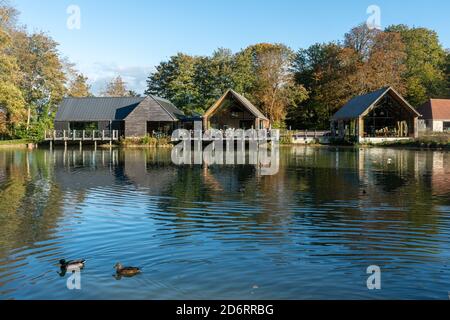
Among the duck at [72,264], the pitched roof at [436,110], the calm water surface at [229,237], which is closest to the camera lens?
the calm water surface at [229,237]

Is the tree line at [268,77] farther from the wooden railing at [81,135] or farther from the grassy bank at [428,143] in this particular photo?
the grassy bank at [428,143]

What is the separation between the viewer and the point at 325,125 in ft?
246

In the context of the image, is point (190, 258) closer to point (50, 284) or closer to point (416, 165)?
point (50, 284)

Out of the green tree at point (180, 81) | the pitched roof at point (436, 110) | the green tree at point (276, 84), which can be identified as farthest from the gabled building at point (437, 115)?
the green tree at point (180, 81)

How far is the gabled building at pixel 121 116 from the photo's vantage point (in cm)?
5681

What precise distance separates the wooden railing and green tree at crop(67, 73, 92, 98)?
54.5 feet

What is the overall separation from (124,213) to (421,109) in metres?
61.2

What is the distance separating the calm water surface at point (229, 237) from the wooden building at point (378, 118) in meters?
34.8

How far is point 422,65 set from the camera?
7550cm

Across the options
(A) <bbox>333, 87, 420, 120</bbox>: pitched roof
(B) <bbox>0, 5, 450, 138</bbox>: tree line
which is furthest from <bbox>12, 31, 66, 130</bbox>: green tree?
(A) <bbox>333, 87, 420, 120</bbox>: pitched roof

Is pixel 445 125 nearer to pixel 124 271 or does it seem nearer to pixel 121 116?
pixel 121 116

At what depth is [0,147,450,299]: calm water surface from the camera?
333 inches

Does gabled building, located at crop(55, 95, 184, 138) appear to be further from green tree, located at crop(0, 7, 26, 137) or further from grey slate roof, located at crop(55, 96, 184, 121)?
green tree, located at crop(0, 7, 26, 137)
